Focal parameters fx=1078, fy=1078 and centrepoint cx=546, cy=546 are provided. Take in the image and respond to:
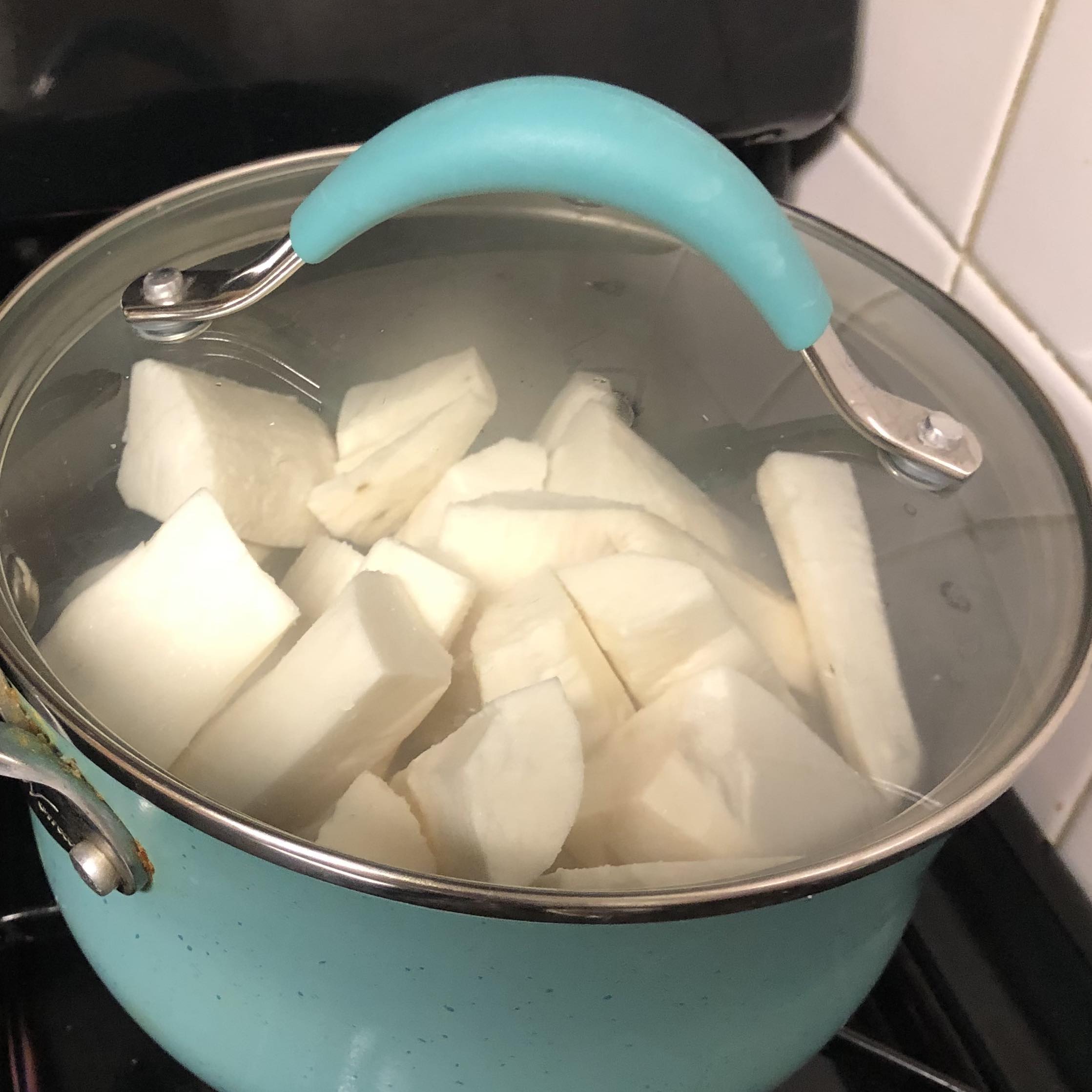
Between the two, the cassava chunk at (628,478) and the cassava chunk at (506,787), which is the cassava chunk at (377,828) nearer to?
the cassava chunk at (506,787)

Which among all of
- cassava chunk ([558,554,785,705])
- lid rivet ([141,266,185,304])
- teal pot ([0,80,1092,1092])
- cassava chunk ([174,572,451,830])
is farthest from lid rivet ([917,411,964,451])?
lid rivet ([141,266,185,304])

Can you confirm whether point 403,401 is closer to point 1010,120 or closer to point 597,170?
point 597,170

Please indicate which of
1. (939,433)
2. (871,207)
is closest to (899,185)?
(871,207)

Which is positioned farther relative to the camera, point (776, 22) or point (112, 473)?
point (776, 22)

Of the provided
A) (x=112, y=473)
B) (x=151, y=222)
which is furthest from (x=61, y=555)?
(x=151, y=222)

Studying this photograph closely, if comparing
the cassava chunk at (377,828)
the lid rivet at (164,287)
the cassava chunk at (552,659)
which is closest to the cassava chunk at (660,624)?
the cassava chunk at (552,659)

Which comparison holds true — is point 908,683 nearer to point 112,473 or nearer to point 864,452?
point 864,452

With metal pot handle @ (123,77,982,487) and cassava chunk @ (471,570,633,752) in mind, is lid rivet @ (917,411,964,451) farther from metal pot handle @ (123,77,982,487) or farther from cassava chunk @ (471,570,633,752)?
cassava chunk @ (471,570,633,752)
